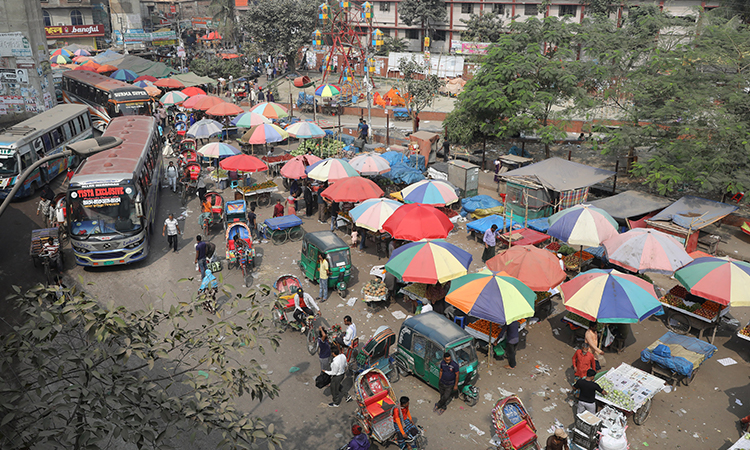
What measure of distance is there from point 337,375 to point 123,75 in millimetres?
36346

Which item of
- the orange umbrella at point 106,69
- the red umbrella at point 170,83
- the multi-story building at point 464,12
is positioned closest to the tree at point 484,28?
the multi-story building at point 464,12

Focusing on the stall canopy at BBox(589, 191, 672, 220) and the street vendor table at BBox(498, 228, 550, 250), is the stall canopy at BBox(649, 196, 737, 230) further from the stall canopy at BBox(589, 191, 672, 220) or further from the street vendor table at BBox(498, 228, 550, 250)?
the street vendor table at BBox(498, 228, 550, 250)

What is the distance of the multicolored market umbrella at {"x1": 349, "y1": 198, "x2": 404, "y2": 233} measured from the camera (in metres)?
14.8

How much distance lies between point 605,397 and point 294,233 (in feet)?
36.1

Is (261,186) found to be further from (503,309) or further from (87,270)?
(503,309)

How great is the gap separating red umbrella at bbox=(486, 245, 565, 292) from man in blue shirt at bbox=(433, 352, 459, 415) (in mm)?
3251

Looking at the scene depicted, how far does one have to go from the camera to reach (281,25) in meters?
51.3

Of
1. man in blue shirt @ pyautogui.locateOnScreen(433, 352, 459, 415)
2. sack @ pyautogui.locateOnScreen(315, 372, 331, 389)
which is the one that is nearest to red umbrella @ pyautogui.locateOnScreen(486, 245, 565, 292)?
man in blue shirt @ pyautogui.locateOnScreen(433, 352, 459, 415)

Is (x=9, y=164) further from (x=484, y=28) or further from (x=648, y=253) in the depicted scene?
(x=484, y=28)

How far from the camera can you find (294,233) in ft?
57.1

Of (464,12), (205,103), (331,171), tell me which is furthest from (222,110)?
(464,12)

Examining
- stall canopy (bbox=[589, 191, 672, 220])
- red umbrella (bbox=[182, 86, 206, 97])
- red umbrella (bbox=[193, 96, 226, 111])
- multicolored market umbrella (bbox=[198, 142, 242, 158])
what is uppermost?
red umbrella (bbox=[182, 86, 206, 97])

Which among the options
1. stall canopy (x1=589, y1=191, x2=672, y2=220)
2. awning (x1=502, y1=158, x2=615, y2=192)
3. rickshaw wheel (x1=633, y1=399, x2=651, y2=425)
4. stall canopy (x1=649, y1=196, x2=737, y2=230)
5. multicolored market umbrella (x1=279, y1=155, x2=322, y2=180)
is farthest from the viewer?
multicolored market umbrella (x1=279, y1=155, x2=322, y2=180)

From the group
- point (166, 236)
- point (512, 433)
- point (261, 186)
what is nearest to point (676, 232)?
point (512, 433)
